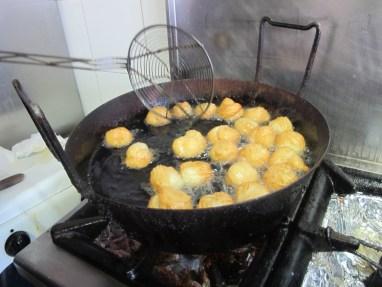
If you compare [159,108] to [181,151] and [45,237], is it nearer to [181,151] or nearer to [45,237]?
[181,151]

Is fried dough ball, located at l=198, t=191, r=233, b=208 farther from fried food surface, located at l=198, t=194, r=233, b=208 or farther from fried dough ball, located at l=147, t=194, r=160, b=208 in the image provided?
fried dough ball, located at l=147, t=194, r=160, b=208

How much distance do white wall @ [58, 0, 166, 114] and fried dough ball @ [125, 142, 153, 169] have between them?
67 cm

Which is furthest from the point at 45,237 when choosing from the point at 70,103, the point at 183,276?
the point at 70,103

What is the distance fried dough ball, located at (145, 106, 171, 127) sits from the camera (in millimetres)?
1217

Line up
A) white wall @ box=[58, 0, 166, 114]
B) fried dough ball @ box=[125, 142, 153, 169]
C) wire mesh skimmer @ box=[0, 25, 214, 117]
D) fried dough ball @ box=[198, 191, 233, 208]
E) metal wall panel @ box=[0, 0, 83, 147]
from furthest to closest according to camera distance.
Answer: metal wall panel @ box=[0, 0, 83, 147] < white wall @ box=[58, 0, 166, 114] < wire mesh skimmer @ box=[0, 25, 214, 117] < fried dough ball @ box=[125, 142, 153, 169] < fried dough ball @ box=[198, 191, 233, 208]

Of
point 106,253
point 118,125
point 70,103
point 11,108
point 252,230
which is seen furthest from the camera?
point 70,103

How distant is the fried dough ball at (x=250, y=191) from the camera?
2.78ft

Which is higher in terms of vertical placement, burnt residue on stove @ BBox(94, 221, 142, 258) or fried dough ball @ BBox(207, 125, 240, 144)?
fried dough ball @ BBox(207, 125, 240, 144)

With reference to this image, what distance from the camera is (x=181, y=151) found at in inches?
42.0

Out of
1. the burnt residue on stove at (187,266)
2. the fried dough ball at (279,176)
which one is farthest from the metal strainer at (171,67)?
the burnt residue on stove at (187,266)

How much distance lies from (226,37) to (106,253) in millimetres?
913

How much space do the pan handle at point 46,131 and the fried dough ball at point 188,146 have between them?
0.37 meters

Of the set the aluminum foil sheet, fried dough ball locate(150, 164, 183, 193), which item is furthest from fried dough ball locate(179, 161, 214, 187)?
the aluminum foil sheet

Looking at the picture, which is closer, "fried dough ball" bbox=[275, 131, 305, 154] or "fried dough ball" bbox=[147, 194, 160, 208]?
"fried dough ball" bbox=[147, 194, 160, 208]
